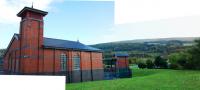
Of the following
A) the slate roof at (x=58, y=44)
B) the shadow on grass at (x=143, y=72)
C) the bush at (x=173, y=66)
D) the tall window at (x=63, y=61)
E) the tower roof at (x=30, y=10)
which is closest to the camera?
the tower roof at (x=30, y=10)

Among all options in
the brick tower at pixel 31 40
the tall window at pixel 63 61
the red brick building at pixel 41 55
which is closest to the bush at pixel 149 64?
the red brick building at pixel 41 55

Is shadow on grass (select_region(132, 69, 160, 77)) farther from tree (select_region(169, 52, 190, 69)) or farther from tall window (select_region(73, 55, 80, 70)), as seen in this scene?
tall window (select_region(73, 55, 80, 70))

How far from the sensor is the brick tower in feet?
31.0

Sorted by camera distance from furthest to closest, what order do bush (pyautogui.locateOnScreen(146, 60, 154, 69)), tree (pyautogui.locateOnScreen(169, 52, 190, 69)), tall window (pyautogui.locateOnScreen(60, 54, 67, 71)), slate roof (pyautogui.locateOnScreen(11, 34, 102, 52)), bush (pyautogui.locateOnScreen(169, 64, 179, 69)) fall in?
bush (pyautogui.locateOnScreen(146, 60, 154, 69)) < bush (pyautogui.locateOnScreen(169, 64, 179, 69)) < tree (pyautogui.locateOnScreen(169, 52, 190, 69)) < tall window (pyautogui.locateOnScreen(60, 54, 67, 71)) < slate roof (pyautogui.locateOnScreen(11, 34, 102, 52))

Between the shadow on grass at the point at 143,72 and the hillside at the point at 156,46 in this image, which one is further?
the shadow on grass at the point at 143,72

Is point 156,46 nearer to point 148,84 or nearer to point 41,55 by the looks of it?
point 148,84

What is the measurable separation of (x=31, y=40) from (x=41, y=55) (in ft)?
2.93

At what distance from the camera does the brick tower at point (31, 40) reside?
9.44 m

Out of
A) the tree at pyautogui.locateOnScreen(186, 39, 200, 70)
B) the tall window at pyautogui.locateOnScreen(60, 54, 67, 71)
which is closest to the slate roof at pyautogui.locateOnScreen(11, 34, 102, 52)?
the tall window at pyautogui.locateOnScreen(60, 54, 67, 71)

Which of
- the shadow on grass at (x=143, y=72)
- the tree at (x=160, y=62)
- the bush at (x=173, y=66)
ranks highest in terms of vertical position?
the tree at (x=160, y=62)

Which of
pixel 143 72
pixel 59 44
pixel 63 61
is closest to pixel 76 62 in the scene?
pixel 63 61

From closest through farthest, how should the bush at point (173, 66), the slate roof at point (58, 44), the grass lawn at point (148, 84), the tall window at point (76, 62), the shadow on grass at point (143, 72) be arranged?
the grass lawn at point (148, 84), the slate roof at point (58, 44), the tall window at point (76, 62), the bush at point (173, 66), the shadow on grass at point (143, 72)

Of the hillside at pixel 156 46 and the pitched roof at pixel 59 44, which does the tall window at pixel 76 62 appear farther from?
the hillside at pixel 156 46

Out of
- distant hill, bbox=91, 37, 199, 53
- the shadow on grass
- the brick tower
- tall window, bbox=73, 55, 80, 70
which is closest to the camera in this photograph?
the brick tower
